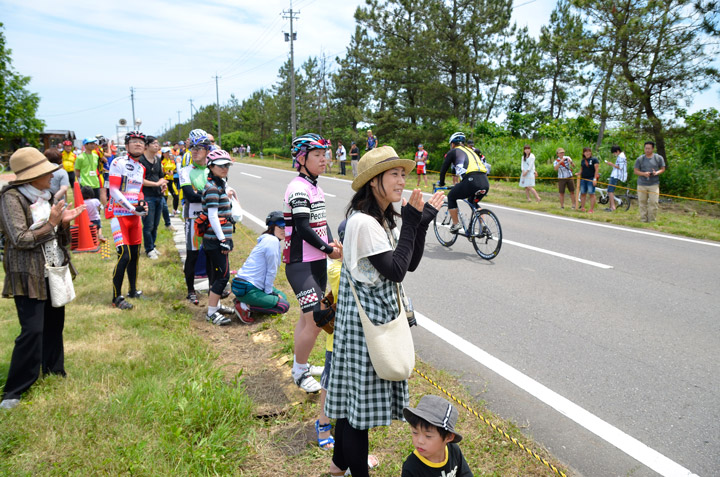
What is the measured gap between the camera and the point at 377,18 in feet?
106

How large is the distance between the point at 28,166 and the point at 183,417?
213 centimetres

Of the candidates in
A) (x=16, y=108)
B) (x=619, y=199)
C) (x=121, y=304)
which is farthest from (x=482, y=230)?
(x=16, y=108)

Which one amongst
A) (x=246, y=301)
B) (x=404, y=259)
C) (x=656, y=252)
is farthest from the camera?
(x=656, y=252)

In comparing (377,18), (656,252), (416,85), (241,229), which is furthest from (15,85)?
(656,252)

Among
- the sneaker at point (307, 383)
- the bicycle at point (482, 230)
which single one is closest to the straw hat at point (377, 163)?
the sneaker at point (307, 383)

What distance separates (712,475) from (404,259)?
2.29 metres

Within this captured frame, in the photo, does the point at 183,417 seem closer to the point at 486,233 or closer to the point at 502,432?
the point at 502,432

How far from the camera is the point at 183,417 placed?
3.03m

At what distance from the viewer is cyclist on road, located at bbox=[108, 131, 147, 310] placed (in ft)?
17.9

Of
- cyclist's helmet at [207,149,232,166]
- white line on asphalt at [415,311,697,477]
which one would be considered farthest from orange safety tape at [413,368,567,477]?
cyclist's helmet at [207,149,232,166]

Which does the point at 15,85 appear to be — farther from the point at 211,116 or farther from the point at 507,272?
the point at 211,116

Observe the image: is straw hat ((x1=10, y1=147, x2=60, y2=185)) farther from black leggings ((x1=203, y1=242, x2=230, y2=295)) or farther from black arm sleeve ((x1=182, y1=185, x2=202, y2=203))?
black arm sleeve ((x1=182, y1=185, x2=202, y2=203))

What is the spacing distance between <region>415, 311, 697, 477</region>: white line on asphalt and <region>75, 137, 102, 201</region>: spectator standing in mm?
8522

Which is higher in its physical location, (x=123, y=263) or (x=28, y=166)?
(x=28, y=166)
